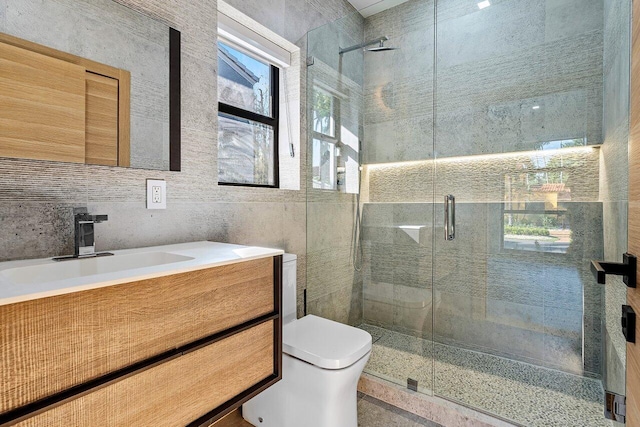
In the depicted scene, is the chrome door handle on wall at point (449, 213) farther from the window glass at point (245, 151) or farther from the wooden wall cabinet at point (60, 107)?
the wooden wall cabinet at point (60, 107)

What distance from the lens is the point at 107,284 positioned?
75 centimetres

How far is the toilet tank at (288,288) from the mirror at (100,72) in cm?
71

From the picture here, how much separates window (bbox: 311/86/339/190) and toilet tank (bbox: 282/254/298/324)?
0.68 meters

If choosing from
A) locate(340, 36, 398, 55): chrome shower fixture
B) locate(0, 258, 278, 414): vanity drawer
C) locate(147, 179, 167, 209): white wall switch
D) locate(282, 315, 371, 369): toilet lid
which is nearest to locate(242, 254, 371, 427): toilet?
locate(282, 315, 371, 369): toilet lid

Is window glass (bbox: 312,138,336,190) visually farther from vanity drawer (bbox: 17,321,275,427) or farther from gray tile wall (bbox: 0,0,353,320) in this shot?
vanity drawer (bbox: 17,321,275,427)

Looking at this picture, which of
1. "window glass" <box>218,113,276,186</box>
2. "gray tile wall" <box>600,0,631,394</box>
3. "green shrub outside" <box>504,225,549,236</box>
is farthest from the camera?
"green shrub outside" <box>504,225,549,236</box>

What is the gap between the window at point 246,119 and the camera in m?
1.82

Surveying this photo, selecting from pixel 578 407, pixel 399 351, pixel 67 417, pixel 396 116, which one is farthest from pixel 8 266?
pixel 578 407

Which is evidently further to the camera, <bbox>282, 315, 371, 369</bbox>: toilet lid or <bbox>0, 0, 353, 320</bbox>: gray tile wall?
<bbox>282, 315, 371, 369</bbox>: toilet lid

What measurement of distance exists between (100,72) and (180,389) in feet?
3.69

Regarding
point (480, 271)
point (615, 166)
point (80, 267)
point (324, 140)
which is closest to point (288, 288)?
point (80, 267)

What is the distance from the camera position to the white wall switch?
4.33 ft

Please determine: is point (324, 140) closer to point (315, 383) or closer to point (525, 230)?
point (525, 230)

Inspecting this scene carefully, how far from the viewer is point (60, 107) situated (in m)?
1.06
